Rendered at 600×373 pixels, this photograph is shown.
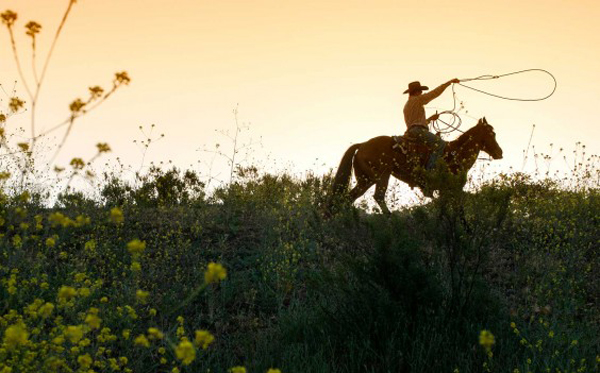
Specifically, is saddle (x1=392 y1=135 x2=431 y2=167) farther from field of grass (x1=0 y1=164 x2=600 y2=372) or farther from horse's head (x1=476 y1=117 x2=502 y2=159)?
field of grass (x1=0 y1=164 x2=600 y2=372)

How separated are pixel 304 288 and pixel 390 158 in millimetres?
4450

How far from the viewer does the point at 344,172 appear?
1080 centimetres

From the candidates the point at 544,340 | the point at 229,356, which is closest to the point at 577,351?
the point at 544,340

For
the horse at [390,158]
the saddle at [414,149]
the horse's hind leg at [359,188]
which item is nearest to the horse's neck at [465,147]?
the horse at [390,158]

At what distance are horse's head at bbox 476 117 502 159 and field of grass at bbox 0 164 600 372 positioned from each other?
1.45 meters

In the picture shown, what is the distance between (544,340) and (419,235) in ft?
4.93

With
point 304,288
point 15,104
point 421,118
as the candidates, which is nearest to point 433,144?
point 421,118

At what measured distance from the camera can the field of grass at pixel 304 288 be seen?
457 centimetres

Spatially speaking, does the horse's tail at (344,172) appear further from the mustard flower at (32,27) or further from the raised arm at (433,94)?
the mustard flower at (32,27)

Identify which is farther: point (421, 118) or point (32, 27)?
point (421, 118)

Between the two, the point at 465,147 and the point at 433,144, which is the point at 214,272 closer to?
the point at 433,144

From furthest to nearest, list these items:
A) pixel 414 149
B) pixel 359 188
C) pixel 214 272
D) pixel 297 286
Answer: pixel 359 188 < pixel 414 149 < pixel 297 286 < pixel 214 272

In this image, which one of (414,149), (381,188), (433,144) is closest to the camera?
(433,144)

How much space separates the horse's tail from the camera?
10646 millimetres
